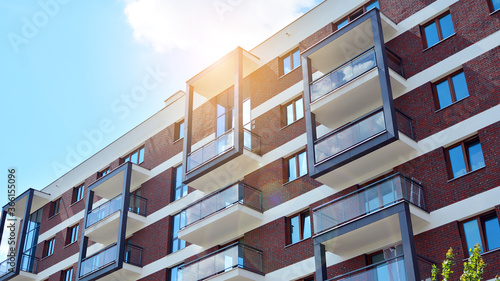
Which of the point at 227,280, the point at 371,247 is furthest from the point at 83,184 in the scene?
the point at 371,247

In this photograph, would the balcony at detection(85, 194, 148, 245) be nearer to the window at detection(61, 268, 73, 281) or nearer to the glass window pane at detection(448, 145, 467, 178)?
the window at detection(61, 268, 73, 281)

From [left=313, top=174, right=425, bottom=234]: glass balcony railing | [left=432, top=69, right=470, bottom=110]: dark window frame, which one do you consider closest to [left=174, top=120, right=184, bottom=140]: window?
[left=313, top=174, right=425, bottom=234]: glass balcony railing

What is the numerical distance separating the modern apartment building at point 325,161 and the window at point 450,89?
0.15 feet

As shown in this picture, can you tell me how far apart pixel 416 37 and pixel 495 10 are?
2.95 m

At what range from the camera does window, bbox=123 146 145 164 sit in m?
35.2

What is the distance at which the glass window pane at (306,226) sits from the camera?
24.8 metres

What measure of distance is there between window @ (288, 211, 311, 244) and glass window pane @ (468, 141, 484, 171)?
21.5 feet

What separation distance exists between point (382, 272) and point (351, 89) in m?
7.02

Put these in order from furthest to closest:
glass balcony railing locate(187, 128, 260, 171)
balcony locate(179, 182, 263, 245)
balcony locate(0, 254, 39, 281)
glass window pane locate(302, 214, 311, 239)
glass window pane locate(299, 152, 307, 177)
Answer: balcony locate(0, 254, 39, 281) < glass balcony railing locate(187, 128, 260, 171) < balcony locate(179, 182, 263, 245) < glass window pane locate(299, 152, 307, 177) < glass window pane locate(302, 214, 311, 239)

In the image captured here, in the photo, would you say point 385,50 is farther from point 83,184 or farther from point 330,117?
point 83,184

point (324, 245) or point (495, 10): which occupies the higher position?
point (495, 10)

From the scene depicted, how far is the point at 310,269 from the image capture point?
2375cm

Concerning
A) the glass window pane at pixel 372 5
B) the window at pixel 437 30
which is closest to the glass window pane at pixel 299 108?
the glass window pane at pixel 372 5

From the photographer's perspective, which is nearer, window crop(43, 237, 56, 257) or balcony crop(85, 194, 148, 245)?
balcony crop(85, 194, 148, 245)
